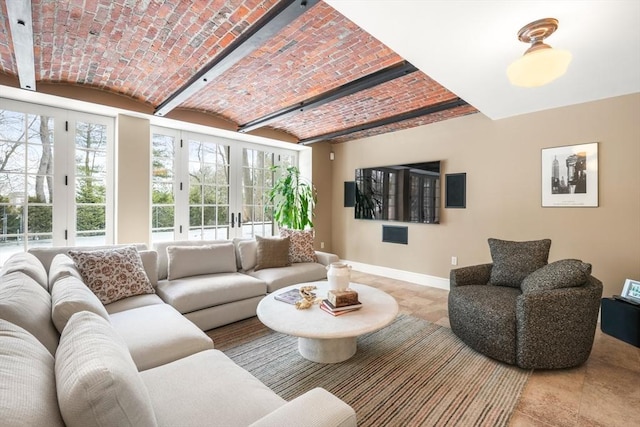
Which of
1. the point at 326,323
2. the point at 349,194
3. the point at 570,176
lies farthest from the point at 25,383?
the point at 349,194

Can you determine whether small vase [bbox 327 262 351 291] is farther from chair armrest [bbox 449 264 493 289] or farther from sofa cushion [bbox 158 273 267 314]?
chair armrest [bbox 449 264 493 289]

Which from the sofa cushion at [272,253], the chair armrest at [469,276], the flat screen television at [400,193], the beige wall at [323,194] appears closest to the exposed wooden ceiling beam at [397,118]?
the beige wall at [323,194]

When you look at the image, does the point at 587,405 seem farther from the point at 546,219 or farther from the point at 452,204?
the point at 452,204

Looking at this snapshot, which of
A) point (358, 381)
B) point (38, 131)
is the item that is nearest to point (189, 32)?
point (38, 131)

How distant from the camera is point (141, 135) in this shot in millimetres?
3836

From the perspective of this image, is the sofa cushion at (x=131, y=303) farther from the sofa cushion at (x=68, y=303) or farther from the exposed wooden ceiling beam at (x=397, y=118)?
the exposed wooden ceiling beam at (x=397, y=118)

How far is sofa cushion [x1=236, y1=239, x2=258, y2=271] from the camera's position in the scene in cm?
357

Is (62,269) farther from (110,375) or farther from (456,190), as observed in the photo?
(456,190)

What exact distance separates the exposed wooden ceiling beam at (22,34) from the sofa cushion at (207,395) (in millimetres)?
2227

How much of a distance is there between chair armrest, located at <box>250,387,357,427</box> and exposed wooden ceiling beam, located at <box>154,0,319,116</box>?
2048mm

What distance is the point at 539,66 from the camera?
6.45 ft

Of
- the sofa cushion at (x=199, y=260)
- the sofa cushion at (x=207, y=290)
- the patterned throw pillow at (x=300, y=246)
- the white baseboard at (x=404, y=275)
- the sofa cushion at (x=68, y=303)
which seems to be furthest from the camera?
the white baseboard at (x=404, y=275)

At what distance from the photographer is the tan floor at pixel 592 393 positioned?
5.67 ft

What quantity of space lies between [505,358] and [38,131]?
5.18 meters
